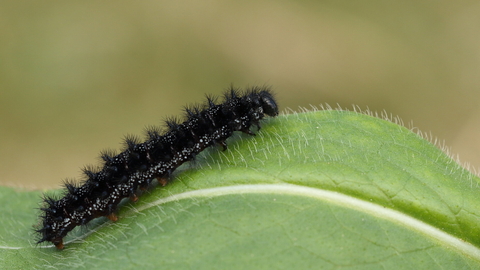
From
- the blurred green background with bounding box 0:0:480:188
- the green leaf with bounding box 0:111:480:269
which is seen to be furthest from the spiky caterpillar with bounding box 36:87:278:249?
the blurred green background with bounding box 0:0:480:188

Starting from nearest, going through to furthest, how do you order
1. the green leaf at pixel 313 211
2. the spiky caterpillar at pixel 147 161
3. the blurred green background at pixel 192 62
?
the green leaf at pixel 313 211 → the spiky caterpillar at pixel 147 161 → the blurred green background at pixel 192 62

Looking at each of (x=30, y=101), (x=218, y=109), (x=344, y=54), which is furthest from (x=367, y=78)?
(x=30, y=101)

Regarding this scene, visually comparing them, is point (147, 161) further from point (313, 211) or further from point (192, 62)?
point (192, 62)

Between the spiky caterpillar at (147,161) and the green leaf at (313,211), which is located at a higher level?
the spiky caterpillar at (147,161)

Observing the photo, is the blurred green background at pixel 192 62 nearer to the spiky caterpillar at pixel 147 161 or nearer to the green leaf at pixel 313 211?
the spiky caterpillar at pixel 147 161

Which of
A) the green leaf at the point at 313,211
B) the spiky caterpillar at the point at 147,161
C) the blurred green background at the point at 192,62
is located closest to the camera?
the green leaf at the point at 313,211

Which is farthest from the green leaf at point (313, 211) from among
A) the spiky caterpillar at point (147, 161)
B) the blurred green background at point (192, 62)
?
the blurred green background at point (192, 62)

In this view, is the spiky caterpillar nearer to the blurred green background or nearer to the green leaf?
the green leaf
